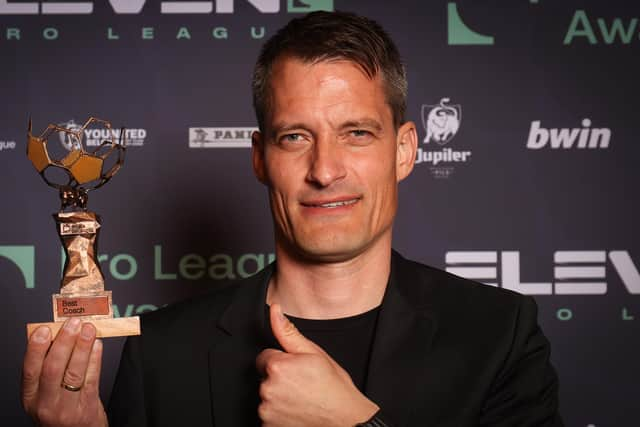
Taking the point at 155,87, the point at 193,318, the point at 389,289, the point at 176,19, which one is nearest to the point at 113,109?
the point at 155,87

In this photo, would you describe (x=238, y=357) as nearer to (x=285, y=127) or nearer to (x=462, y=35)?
(x=285, y=127)

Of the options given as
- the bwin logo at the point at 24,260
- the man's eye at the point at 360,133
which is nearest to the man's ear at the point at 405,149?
the man's eye at the point at 360,133

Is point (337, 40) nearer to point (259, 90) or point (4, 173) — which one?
point (259, 90)

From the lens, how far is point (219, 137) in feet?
9.30

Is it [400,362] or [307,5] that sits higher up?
[307,5]

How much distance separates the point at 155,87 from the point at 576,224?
1.69 metres

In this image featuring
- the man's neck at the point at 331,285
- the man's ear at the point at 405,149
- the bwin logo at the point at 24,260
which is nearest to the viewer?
the man's neck at the point at 331,285

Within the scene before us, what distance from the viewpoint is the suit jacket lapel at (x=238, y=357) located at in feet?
5.41

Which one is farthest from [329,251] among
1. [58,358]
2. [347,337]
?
[58,358]

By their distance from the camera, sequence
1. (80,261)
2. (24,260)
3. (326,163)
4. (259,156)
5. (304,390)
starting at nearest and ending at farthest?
1. (304,390)
2. (80,261)
3. (326,163)
4. (259,156)
5. (24,260)

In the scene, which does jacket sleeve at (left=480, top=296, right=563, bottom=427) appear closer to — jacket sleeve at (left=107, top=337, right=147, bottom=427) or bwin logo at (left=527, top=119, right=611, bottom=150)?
jacket sleeve at (left=107, top=337, right=147, bottom=427)

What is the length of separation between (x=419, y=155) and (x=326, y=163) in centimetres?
130

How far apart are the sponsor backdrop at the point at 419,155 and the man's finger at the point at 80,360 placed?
1.41 meters

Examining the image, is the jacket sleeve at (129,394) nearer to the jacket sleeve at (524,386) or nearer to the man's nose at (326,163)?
the man's nose at (326,163)
